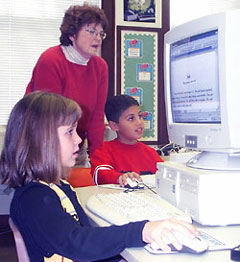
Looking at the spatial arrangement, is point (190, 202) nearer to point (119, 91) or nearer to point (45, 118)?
point (45, 118)

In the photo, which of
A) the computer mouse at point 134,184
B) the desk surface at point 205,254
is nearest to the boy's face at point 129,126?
the computer mouse at point 134,184

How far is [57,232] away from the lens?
90 cm

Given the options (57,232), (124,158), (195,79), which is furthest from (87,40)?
(57,232)

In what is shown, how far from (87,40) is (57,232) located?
4.29 ft

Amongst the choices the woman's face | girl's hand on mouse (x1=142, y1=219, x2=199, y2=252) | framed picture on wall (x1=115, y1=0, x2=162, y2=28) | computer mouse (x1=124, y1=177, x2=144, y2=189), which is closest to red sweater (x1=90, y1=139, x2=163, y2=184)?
computer mouse (x1=124, y1=177, x2=144, y2=189)

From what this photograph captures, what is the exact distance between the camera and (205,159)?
Answer: 1142 mm

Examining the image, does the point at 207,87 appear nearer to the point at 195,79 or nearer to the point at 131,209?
the point at 195,79

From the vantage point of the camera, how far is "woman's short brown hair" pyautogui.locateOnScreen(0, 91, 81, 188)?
40.9 inches

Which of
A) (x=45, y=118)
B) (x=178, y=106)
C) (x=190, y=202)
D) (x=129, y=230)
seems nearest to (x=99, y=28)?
(x=178, y=106)

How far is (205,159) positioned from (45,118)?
0.43m

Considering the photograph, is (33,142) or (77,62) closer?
(33,142)

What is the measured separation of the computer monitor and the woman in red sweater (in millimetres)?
811

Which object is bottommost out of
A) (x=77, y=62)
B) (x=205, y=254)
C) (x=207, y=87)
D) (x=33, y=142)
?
(x=205, y=254)

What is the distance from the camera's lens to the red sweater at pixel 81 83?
6.60 feet
